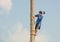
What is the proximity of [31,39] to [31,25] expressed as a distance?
0.84 m

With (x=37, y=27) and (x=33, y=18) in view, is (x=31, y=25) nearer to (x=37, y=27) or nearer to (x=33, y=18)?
(x=33, y=18)

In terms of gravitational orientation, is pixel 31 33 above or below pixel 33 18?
below

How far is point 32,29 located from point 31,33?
11.5 inches

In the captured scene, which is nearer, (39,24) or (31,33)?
(31,33)

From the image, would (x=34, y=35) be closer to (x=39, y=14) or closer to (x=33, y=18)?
(x=33, y=18)

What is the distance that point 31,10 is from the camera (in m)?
13.1

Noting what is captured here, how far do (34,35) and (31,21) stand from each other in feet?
3.00

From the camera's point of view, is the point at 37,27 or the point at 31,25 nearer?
the point at 31,25

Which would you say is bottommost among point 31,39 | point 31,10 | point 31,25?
point 31,39

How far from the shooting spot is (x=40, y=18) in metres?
15.2

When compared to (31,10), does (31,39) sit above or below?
below

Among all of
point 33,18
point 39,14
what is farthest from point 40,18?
point 33,18

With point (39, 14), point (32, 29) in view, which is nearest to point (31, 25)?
point (32, 29)

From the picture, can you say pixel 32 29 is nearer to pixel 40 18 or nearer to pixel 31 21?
pixel 31 21
